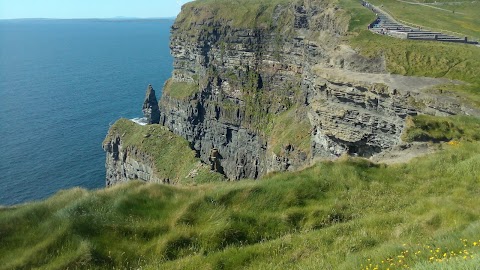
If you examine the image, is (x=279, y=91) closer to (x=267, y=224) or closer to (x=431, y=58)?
(x=431, y=58)

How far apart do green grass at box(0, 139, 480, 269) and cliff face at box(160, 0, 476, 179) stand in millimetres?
20780

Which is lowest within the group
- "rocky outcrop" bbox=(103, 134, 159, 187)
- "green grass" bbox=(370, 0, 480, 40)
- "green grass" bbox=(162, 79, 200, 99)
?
"rocky outcrop" bbox=(103, 134, 159, 187)

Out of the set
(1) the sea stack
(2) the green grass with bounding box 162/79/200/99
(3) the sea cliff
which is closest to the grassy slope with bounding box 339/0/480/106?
(3) the sea cliff

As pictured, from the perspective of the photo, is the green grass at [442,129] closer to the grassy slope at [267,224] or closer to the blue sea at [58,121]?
the grassy slope at [267,224]

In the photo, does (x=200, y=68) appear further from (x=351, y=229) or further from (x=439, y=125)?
(x=351, y=229)

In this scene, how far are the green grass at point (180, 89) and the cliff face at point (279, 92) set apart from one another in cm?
35

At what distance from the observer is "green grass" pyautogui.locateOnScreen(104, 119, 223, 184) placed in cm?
6869

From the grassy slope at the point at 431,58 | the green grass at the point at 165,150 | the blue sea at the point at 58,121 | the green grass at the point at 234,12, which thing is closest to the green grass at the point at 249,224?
the grassy slope at the point at 431,58

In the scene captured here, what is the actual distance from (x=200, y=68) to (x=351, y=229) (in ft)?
296

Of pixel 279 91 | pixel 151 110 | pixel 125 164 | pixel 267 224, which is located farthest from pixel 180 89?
pixel 267 224

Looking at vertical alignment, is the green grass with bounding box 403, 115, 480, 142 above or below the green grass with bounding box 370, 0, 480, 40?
below

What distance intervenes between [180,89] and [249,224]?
304 feet

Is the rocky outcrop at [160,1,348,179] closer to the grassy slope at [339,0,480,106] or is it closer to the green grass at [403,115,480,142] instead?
the grassy slope at [339,0,480,106]

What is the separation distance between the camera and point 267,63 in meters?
84.2
